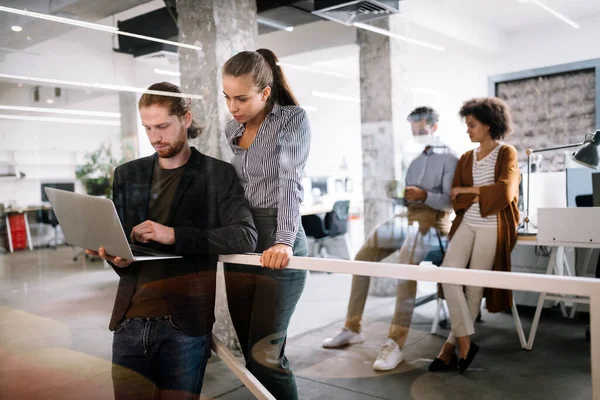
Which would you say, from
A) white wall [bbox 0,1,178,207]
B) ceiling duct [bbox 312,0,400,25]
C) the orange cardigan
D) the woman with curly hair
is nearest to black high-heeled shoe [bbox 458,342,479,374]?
the woman with curly hair

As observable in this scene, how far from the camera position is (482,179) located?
1688mm

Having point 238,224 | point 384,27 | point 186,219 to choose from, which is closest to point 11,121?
point 186,219

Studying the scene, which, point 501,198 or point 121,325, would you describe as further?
point 501,198

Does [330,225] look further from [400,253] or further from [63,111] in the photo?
[63,111]

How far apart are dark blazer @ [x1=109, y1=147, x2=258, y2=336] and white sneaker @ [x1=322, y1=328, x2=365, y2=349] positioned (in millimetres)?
406

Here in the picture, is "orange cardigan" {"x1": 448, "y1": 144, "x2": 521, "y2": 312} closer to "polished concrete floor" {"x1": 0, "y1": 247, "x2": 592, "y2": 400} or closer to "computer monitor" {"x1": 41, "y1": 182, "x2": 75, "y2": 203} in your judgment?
"polished concrete floor" {"x1": 0, "y1": 247, "x2": 592, "y2": 400}

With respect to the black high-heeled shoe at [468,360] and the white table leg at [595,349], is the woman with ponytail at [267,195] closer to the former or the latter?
the black high-heeled shoe at [468,360]

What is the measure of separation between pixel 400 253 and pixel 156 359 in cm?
88

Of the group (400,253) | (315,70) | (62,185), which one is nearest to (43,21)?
(62,185)

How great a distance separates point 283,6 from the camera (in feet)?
7.88

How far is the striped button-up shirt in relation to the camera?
1429 millimetres

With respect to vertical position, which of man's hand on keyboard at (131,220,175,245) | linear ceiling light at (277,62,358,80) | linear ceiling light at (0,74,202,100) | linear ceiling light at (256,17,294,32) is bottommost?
man's hand on keyboard at (131,220,175,245)

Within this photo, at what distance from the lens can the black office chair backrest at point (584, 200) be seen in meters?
1.45

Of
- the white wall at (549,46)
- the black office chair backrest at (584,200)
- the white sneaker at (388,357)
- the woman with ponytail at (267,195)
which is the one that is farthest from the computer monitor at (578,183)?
the woman with ponytail at (267,195)
